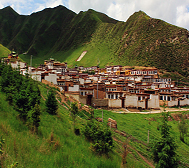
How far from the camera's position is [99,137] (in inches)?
366

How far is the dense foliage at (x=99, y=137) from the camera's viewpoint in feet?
27.9

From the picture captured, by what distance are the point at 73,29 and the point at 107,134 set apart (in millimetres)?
200962

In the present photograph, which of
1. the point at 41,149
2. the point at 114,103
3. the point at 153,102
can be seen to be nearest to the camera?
the point at 41,149

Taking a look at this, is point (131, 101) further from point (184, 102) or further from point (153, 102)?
point (184, 102)

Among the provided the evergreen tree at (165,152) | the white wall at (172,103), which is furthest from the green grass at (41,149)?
the white wall at (172,103)

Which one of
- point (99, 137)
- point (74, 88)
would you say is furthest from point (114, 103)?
point (99, 137)

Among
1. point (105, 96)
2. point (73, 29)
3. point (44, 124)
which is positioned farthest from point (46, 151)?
point (73, 29)

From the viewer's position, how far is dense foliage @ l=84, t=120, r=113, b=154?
8516 millimetres

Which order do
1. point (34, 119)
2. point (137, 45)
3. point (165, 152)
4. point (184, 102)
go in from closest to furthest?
point (34, 119) < point (165, 152) < point (184, 102) < point (137, 45)

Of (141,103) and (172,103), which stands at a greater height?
(141,103)

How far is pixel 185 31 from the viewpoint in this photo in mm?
92750

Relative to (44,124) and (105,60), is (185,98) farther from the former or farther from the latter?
(105,60)

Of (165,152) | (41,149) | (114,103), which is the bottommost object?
(165,152)

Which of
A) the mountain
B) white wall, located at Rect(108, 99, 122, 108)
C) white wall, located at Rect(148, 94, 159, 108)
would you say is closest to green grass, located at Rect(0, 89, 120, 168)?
white wall, located at Rect(108, 99, 122, 108)
